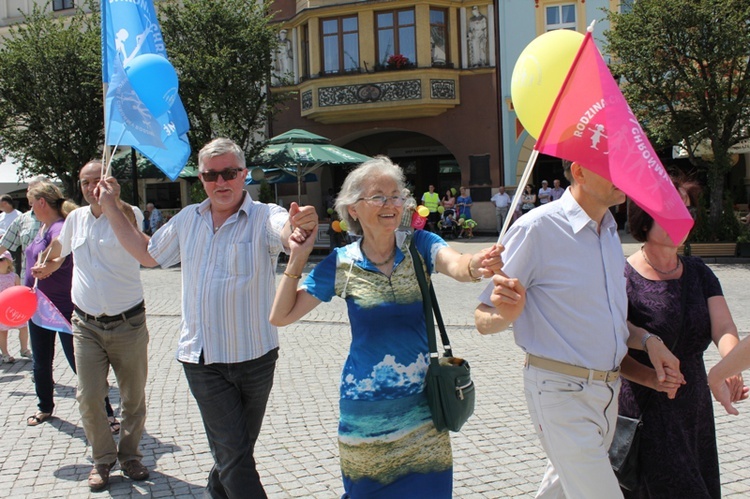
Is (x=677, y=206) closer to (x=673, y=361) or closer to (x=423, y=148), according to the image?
A: (x=673, y=361)

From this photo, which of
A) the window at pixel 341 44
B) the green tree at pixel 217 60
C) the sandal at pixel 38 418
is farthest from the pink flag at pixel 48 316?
the window at pixel 341 44

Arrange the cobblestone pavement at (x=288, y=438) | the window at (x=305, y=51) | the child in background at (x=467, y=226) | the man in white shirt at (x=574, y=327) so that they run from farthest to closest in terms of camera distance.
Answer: the window at (x=305, y=51) < the child in background at (x=467, y=226) < the cobblestone pavement at (x=288, y=438) < the man in white shirt at (x=574, y=327)

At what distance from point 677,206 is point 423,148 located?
26.6m

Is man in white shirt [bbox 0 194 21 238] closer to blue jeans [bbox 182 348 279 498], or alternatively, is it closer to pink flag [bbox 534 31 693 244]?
blue jeans [bbox 182 348 279 498]

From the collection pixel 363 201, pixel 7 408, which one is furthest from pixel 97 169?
pixel 7 408

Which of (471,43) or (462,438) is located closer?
(462,438)

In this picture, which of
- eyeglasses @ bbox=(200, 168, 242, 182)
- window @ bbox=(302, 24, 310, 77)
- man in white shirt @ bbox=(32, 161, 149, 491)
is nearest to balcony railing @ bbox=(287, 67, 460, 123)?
window @ bbox=(302, 24, 310, 77)

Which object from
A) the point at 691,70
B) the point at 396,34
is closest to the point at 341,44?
the point at 396,34

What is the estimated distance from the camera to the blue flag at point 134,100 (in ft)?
14.6

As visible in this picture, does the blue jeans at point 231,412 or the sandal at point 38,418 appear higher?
the blue jeans at point 231,412

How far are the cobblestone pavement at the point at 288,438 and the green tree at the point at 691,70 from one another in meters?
10.3

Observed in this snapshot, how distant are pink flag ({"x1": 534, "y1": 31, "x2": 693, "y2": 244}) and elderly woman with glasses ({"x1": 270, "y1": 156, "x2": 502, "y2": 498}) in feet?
1.81

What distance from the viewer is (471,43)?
2547 cm

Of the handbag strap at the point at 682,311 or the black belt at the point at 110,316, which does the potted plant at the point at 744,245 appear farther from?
the black belt at the point at 110,316
